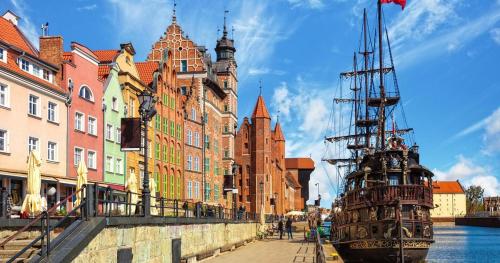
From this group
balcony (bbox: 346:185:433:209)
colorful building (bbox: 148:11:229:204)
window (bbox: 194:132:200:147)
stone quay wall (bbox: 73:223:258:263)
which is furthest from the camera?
window (bbox: 194:132:200:147)

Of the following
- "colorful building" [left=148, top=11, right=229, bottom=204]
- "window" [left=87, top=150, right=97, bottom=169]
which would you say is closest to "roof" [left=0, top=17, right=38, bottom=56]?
"window" [left=87, top=150, right=97, bottom=169]

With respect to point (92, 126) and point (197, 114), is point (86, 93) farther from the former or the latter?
point (197, 114)

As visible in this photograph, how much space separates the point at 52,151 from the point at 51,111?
2.41 metres

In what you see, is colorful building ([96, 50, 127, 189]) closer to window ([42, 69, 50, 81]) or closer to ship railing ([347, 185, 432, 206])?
window ([42, 69, 50, 81])

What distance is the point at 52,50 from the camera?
125 ft

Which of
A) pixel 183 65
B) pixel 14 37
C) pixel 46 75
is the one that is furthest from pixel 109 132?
pixel 183 65

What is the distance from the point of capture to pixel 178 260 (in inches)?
970

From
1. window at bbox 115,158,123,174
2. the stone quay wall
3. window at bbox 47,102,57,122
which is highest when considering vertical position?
window at bbox 47,102,57,122

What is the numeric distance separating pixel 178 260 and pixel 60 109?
662 inches

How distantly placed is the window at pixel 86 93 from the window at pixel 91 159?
3.62 meters

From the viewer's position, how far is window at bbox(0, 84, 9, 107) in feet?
105

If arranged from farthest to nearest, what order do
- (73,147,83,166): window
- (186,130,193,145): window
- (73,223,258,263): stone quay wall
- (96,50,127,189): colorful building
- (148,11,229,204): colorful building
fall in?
1. (148,11,229,204): colorful building
2. (186,130,193,145): window
3. (96,50,127,189): colorful building
4. (73,147,83,166): window
5. (73,223,258,263): stone quay wall

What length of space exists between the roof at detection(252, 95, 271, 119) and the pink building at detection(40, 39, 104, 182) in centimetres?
6536

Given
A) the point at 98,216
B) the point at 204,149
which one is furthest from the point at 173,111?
the point at 98,216
